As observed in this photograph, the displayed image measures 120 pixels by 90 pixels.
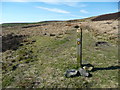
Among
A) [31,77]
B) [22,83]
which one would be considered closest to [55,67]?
[31,77]

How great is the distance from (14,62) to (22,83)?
5540mm

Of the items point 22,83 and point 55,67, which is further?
point 55,67

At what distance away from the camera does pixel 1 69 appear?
Answer: 12312 mm

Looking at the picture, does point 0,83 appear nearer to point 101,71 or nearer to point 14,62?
point 14,62

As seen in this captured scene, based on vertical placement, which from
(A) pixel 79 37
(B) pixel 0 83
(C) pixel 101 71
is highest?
(A) pixel 79 37

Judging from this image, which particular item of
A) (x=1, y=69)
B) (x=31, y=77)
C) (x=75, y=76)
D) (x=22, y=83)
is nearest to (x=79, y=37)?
(x=75, y=76)

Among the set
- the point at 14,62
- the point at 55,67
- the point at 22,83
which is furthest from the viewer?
the point at 14,62

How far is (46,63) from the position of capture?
516 inches

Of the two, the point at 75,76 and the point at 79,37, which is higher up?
the point at 79,37

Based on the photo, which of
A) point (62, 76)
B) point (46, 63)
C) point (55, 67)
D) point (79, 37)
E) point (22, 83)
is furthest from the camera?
point (46, 63)

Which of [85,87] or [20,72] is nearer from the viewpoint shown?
[85,87]

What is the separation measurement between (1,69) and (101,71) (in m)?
9.35

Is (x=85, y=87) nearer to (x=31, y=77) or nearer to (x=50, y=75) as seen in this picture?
(x=50, y=75)

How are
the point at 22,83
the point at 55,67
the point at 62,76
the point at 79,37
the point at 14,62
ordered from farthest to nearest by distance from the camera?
1. the point at 14,62
2. the point at 55,67
3. the point at 79,37
4. the point at 62,76
5. the point at 22,83
